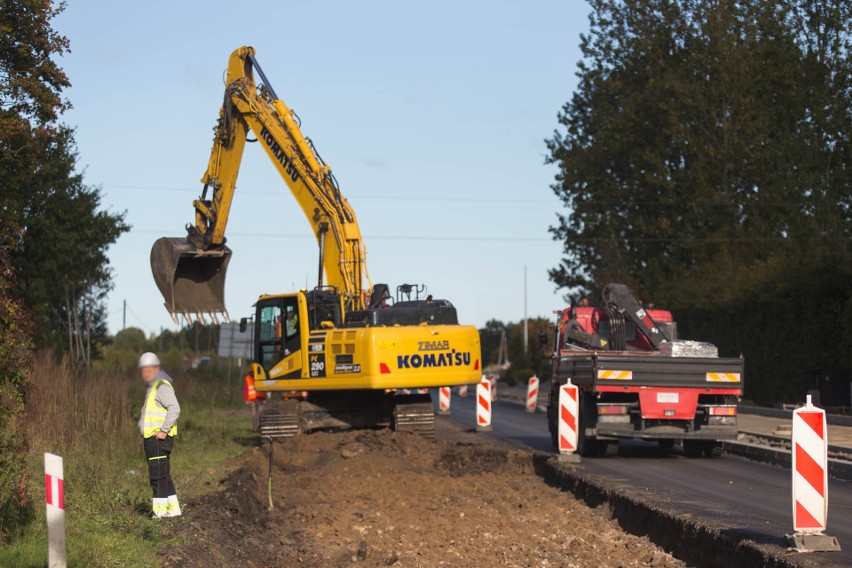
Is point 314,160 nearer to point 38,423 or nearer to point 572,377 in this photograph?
point 572,377

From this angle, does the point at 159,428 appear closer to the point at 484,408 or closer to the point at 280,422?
the point at 280,422

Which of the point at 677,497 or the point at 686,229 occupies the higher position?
the point at 686,229

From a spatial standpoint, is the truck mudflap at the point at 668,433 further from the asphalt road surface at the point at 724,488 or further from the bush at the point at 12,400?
the bush at the point at 12,400

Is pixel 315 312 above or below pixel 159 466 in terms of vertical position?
above

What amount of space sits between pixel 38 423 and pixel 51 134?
7.19 m

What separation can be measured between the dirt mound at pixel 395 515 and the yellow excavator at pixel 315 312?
1.12 metres

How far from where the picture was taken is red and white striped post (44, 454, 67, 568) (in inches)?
336

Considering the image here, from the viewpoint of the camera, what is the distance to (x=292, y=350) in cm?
2094

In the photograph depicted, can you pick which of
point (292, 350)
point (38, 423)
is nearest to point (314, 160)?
point (292, 350)

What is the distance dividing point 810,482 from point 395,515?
514 centimetres

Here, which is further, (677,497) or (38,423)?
(38,423)

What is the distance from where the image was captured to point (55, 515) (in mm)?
8695

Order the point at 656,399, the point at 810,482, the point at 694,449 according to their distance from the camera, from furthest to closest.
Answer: the point at 694,449 → the point at 656,399 → the point at 810,482

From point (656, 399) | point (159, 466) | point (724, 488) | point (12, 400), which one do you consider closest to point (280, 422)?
point (656, 399)
